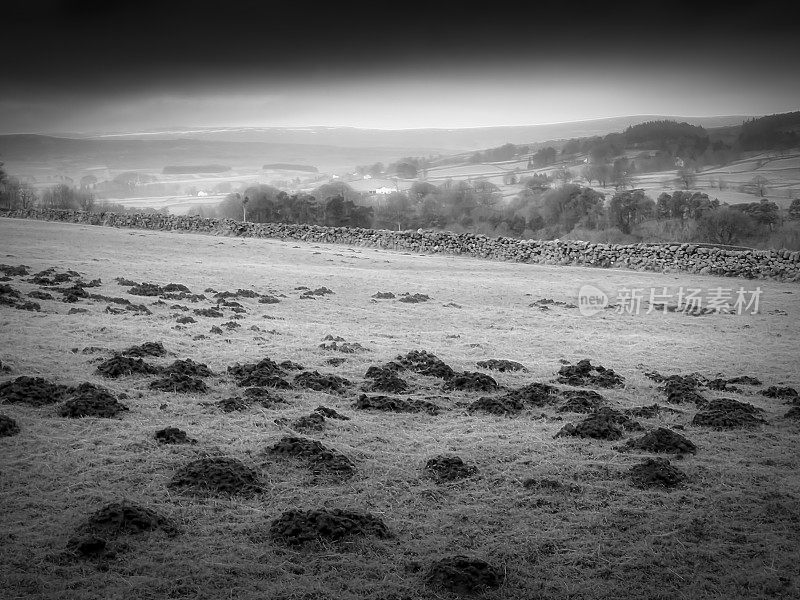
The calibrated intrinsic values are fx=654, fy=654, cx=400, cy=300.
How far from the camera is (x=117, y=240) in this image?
4206 centimetres

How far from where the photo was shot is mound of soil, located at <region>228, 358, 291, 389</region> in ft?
42.0

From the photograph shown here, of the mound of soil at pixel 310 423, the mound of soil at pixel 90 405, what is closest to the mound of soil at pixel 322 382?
the mound of soil at pixel 310 423

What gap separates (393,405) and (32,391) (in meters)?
6.19

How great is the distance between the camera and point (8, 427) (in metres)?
9.52

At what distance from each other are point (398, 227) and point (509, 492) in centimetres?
5939

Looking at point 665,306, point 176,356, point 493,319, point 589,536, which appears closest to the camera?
point 589,536

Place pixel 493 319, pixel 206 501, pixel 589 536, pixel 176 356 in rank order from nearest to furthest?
1. pixel 589 536
2. pixel 206 501
3. pixel 176 356
4. pixel 493 319

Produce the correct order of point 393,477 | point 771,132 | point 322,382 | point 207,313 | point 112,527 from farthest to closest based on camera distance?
point 771,132, point 207,313, point 322,382, point 393,477, point 112,527

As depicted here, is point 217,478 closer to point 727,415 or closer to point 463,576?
point 463,576

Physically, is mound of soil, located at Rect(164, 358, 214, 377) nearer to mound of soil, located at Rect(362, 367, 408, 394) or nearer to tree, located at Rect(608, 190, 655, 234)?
mound of soil, located at Rect(362, 367, 408, 394)

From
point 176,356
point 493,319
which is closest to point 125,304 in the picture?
point 176,356

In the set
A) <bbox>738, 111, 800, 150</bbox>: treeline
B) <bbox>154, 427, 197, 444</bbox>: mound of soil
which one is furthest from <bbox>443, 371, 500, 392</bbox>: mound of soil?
<bbox>738, 111, 800, 150</bbox>: treeline

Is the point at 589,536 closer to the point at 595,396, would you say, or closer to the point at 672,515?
the point at 672,515

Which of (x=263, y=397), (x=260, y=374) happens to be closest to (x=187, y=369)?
(x=260, y=374)
